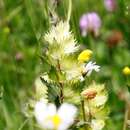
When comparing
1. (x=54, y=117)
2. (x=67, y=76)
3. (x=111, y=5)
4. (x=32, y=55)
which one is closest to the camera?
A: (x=54, y=117)

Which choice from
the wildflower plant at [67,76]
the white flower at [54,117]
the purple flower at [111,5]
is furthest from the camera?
the purple flower at [111,5]

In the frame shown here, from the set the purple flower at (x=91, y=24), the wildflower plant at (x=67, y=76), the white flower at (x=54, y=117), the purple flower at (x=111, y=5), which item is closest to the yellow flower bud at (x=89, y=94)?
the wildflower plant at (x=67, y=76)

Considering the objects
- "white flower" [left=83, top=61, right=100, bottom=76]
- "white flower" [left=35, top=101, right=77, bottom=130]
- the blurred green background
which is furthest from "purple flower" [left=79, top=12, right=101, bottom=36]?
"white flower" [left=35, top=101, right=77, bottom=130]

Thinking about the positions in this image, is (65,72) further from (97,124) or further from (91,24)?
(91,24)

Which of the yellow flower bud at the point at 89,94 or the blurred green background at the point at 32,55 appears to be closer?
the yellow flower bud at the point at 89,94

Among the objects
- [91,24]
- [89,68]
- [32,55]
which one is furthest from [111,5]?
[89,68]

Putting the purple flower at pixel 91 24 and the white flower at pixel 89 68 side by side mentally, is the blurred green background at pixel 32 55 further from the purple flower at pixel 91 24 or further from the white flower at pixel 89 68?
the white flower at pixel 89 68
